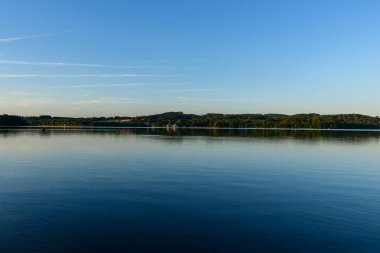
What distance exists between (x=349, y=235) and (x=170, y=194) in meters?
11.5

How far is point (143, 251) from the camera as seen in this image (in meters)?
13.6

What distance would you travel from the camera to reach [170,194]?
2352 cm

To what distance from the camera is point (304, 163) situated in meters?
43.3

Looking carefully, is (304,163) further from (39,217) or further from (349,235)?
(39,217)

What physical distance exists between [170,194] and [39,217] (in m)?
8.60

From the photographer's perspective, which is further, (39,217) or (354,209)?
(354,209)

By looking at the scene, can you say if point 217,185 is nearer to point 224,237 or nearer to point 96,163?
point 224,237

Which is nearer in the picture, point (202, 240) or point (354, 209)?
point (202, 240)

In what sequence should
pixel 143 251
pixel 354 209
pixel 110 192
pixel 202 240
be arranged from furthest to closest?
pixel 110 192, pixel 354 209, pixel 202 240, pixel 143 251

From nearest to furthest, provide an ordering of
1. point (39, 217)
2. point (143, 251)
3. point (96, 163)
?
point (143, 251), point (39, 217), point (96, 163)

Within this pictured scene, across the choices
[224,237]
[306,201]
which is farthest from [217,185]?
[224,237]

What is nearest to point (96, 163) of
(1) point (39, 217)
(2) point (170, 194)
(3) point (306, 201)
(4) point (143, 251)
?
(2) point (170, 194)

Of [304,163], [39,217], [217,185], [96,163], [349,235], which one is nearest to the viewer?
[349,235]

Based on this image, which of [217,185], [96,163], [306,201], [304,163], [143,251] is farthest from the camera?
[304,163]
